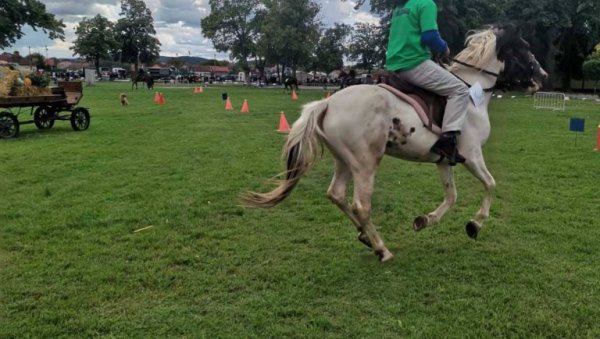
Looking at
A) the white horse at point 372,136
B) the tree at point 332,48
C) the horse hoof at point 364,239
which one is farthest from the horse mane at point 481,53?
the tree at point 332,48

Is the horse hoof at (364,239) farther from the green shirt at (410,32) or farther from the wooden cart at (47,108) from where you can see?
the wooden cart at (47,108)

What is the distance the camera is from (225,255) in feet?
17.0

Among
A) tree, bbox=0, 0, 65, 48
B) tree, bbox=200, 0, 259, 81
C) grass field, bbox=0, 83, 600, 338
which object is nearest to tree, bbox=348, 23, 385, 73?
tree, bbox=200, 0, 259, 81

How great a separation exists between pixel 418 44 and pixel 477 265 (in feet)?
7.48

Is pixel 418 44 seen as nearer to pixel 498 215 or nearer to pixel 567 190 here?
pixel 498 215

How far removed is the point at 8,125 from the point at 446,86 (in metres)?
13.4

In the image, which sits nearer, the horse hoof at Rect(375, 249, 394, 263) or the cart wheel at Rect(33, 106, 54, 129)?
the horse hoof at Rect(375, 249, 394, 263)

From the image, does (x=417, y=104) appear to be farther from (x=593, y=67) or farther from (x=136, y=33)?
(x=136, y=33)

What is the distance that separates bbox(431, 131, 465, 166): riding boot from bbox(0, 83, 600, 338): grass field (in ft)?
3.32

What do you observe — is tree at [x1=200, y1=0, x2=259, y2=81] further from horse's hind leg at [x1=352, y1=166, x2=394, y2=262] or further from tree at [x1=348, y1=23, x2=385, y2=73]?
horse's hind leg at [x1=352, y1=166, x2=394, y2=262]

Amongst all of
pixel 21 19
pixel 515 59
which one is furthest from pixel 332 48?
pixel 515 59

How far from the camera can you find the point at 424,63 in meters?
4.88

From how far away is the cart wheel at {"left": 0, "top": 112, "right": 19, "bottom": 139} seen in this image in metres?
14.0

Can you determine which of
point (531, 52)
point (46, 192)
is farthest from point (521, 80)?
point (46, 192)
